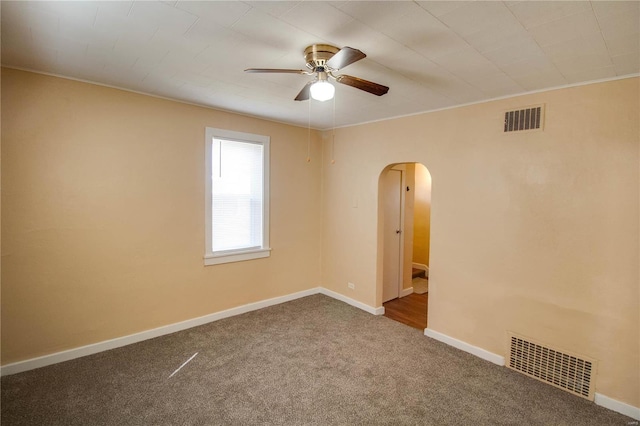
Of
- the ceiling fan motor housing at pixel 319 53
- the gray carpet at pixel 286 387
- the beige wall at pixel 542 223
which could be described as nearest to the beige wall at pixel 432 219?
the beige wall at pixel 542 223

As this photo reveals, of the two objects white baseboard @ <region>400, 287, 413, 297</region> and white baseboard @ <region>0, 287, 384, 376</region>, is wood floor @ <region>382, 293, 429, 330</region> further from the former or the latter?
white baseboard @ <region>0, 287, 384, 376</region>

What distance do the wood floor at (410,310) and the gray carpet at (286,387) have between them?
1.85 feet

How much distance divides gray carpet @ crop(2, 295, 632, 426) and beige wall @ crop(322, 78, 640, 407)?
46cm

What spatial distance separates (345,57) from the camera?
1724 mm

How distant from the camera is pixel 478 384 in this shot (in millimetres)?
2689

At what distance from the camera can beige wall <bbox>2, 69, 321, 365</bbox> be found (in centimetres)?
266

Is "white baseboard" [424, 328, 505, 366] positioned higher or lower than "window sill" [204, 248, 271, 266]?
lower

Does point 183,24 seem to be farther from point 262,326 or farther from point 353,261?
point 353,261

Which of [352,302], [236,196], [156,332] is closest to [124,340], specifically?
[156,332]

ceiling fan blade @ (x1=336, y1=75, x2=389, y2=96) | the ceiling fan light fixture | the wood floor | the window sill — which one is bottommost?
the wood floor

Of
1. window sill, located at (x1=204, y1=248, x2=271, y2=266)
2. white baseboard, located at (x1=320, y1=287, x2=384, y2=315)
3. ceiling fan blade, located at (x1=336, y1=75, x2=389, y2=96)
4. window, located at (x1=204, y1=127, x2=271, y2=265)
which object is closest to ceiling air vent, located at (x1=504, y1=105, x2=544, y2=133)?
ceiling fan blade, located at (x1=336, y1=75, x2=389, y2=96)

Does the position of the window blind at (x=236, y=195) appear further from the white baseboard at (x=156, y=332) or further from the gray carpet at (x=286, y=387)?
the gray carpet at (x=286, y=387)

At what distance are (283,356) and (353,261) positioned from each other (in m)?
1.83

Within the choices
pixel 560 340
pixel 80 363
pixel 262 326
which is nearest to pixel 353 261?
pixel 262 326
